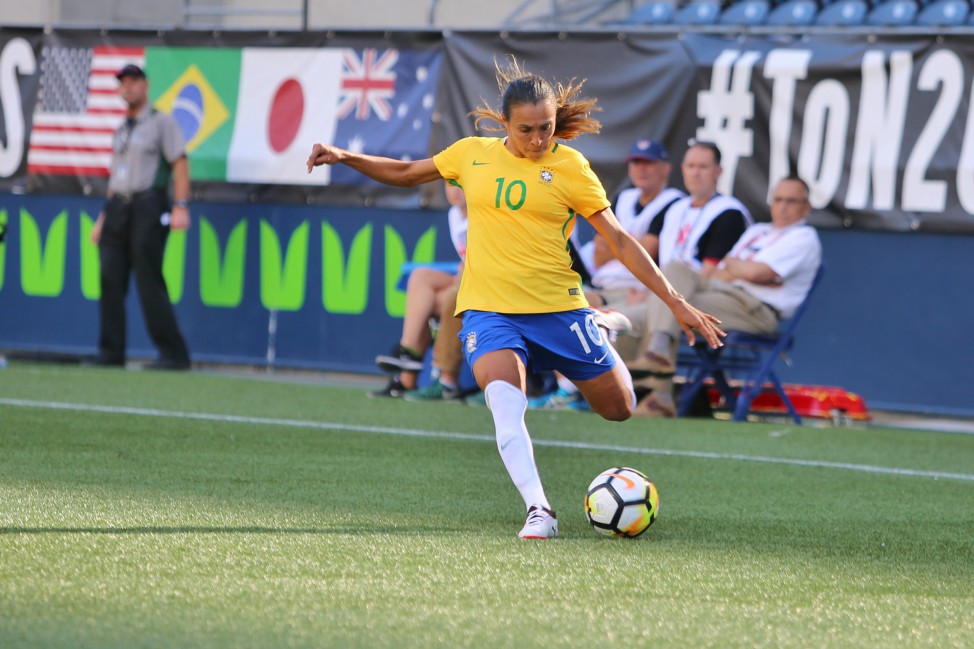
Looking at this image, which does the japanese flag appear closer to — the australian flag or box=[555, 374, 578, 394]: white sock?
the australian flag

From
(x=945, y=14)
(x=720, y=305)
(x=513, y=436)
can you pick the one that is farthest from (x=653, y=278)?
(x=945, y=14)

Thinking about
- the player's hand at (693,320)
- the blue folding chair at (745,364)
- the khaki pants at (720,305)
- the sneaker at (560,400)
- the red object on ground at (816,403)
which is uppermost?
the player's hand at (693,320)

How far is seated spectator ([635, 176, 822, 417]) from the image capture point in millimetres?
10523

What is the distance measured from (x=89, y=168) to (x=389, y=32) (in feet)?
10.5

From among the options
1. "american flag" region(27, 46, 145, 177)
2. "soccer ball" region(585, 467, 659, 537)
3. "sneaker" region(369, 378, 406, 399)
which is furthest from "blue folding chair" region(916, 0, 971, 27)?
"soccer ball" region(585, 467, 659, 537)

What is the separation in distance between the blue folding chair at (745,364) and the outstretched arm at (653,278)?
4363 millimetres

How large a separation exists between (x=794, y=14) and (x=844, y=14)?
1.84 feet

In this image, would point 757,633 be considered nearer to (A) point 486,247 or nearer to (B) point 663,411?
(A) point 486,247

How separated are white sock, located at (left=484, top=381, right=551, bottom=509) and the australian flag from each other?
7245mm

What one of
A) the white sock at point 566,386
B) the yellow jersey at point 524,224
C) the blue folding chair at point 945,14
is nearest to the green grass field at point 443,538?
Answer: the yellow jersey at point 524,224

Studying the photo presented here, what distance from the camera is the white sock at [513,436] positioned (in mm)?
5859

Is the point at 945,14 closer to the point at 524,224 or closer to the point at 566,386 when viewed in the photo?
the point at 566,386

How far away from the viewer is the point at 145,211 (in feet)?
43.1

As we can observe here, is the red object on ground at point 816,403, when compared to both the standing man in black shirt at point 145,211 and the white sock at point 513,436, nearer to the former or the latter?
the standing man in black shirt at point 145,211
